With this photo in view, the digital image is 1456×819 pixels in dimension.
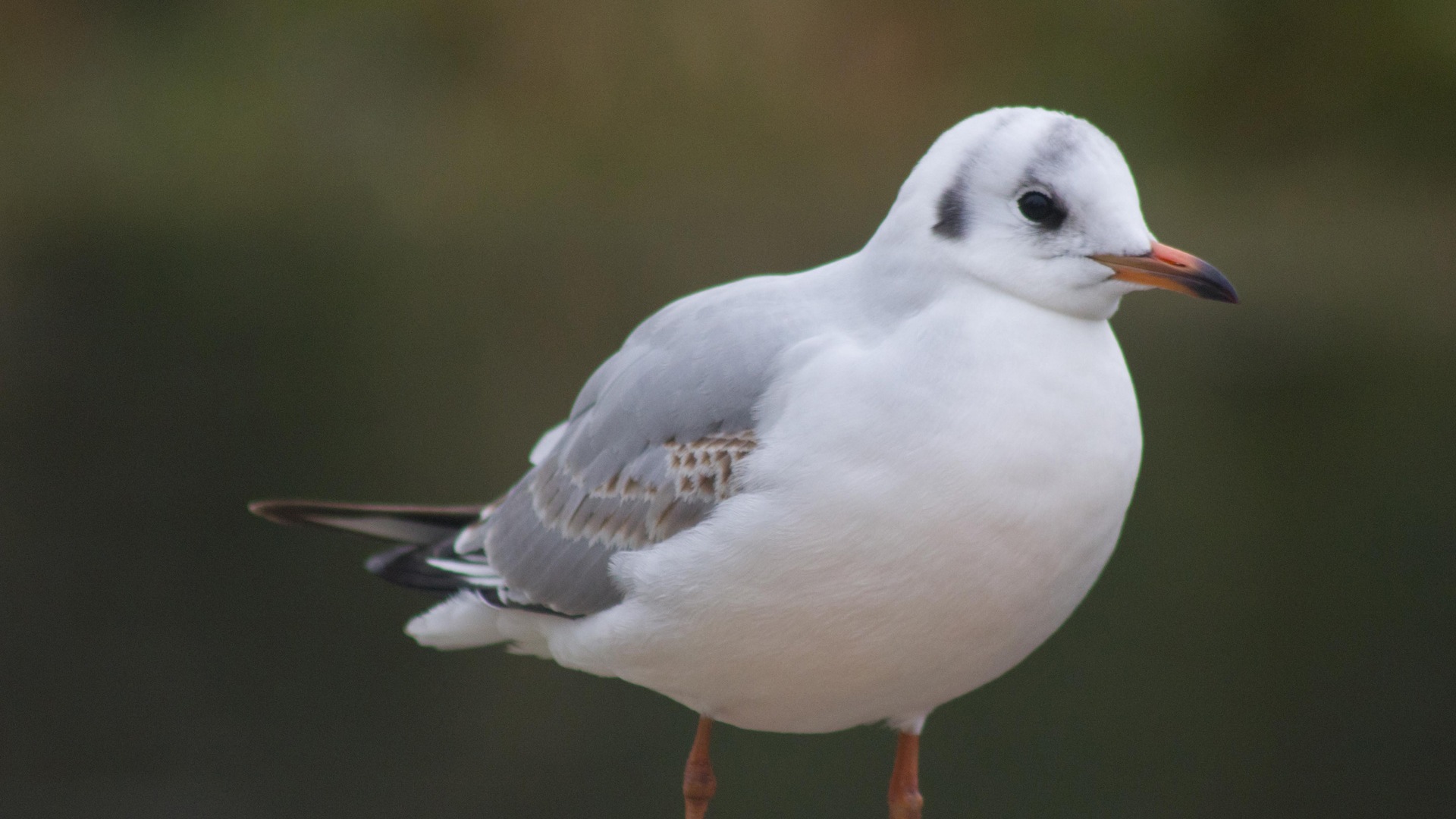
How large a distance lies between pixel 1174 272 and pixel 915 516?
409 mm

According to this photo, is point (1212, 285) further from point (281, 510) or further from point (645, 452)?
point (281, 510)

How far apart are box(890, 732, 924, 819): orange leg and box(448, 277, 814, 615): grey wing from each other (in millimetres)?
499

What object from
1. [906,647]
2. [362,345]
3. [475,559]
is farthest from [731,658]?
[362,345]

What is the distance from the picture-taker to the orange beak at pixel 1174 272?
6.04 ft

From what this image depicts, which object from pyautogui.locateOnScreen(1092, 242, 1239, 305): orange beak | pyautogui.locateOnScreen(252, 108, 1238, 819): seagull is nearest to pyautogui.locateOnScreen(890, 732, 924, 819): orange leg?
pyautogui.locateOnScreen(252, 108, 1238, 819): seagull

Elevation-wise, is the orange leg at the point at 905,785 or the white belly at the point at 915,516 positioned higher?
the white belly at the point at 915,516

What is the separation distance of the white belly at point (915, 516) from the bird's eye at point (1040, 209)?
110 millimetres

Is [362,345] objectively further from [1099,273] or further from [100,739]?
[1099,273]

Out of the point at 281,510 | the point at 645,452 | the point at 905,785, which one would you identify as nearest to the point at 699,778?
the point at 905,785

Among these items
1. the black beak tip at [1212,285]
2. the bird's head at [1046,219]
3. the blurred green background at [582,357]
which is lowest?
the blurred green background at [582,357]

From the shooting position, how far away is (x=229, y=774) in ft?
13.3

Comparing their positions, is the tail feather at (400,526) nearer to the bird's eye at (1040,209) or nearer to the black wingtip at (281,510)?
the black wingtip at (281,510)

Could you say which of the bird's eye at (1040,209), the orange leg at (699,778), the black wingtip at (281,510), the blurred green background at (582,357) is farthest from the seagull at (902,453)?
the blurred green background at (582,357)

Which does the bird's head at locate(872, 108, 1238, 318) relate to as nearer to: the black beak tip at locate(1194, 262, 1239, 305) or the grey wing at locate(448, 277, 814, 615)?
the black beak tip at locate(1194, 262, 1239, 305)
